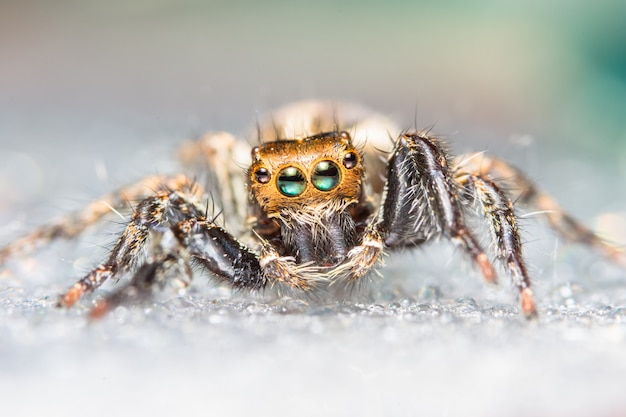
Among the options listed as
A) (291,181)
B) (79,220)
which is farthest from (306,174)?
(79,220)

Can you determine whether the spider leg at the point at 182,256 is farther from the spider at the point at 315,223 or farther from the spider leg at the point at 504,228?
the spider leg at the point at 504,228

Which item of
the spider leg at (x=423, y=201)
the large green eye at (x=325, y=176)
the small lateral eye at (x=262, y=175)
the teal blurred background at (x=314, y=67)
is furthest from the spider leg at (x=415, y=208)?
the teal blurred background at (x=314, y=67)

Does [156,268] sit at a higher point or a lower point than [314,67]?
lower

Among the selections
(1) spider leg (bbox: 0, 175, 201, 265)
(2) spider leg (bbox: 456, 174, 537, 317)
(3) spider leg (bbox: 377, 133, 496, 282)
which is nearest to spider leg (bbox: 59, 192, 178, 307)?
(1) spider leg (bbox: 0, 175, 201, 265)

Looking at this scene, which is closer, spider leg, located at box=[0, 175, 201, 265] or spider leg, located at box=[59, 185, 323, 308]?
spider leg, located at box=[59, 185, 323, 308]

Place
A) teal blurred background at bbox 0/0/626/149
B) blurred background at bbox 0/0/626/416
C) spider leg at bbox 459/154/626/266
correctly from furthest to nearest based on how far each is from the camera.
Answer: teal blurred background at bbox 0/0/626/149
spider leg at bbox 459/154/626/266
blurred background at bbox 0/0/626/416

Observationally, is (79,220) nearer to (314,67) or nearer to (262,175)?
(262,175)

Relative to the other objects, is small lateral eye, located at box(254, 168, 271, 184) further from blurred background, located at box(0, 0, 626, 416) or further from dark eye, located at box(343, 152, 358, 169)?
blurred background, located at box(0, 0, 626, 416)
